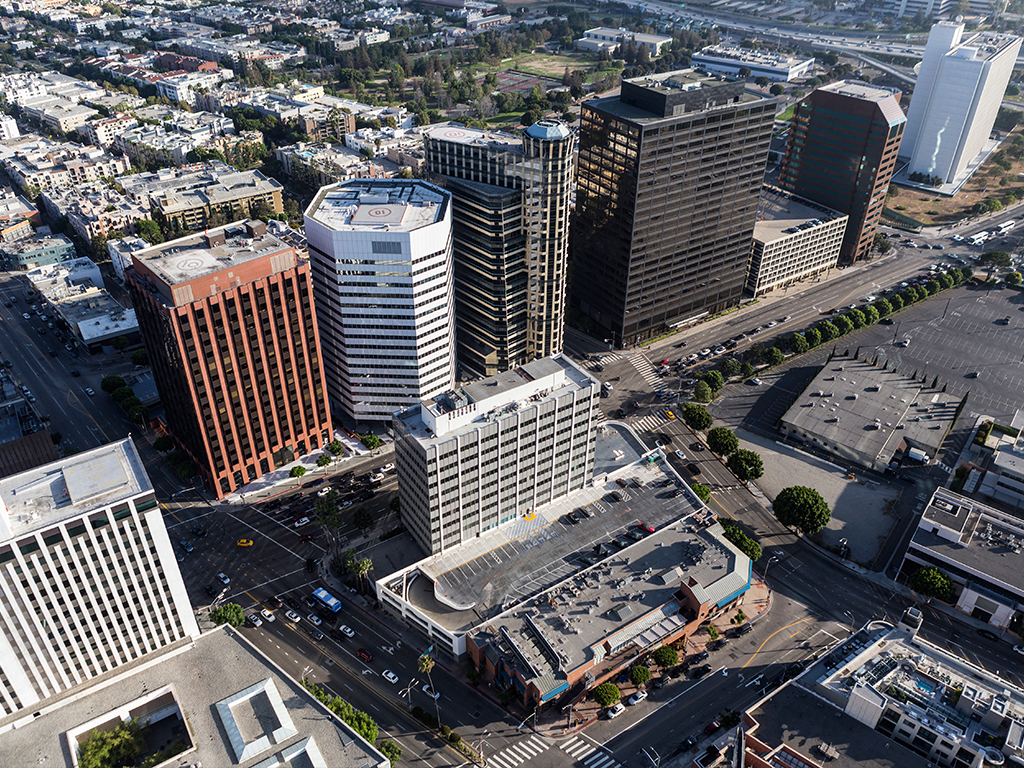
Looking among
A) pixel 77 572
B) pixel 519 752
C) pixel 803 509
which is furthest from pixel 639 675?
pixel 77 572

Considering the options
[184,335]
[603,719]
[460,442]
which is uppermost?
[184,335]

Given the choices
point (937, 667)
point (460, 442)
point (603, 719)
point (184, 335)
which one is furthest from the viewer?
point (184, 335)

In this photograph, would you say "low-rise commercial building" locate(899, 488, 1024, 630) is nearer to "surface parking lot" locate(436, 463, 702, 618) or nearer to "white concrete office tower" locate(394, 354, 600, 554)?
"surface parking lot" locate(436, 463, 702, 618)

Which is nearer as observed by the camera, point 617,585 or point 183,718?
point 183,718

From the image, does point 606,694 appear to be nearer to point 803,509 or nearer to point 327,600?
point 327,600

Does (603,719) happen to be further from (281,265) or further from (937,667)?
(281,265)

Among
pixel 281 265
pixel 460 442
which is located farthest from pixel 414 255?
pixel 460 442
